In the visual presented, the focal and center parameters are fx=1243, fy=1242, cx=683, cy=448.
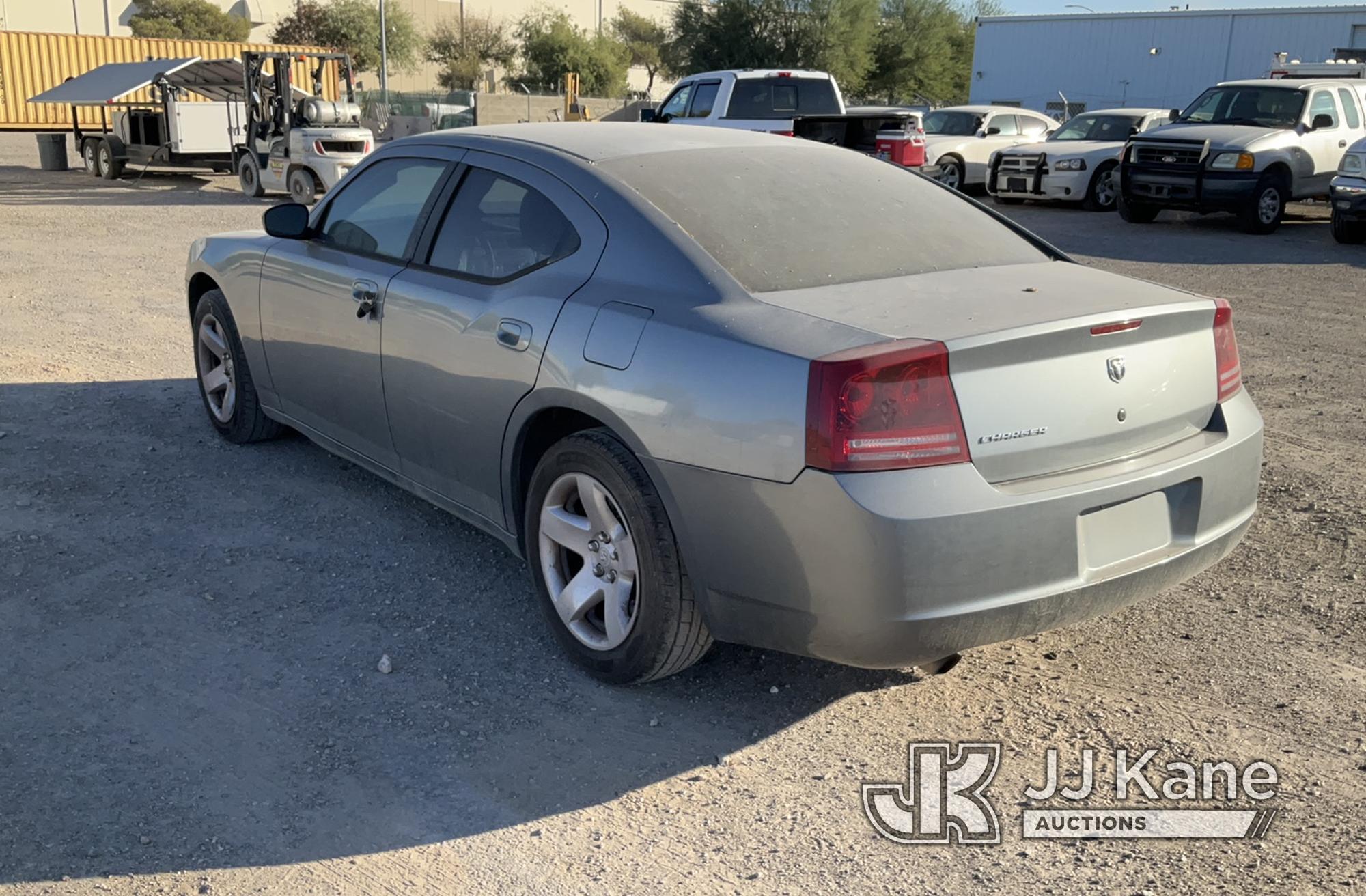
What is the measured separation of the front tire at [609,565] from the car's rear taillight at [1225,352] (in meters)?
1.69

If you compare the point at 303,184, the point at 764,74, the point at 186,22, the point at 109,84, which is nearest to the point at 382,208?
the point at 764,74

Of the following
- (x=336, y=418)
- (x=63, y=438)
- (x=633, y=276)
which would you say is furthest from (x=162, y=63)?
(x=633, y=276)

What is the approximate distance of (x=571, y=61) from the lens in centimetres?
6919

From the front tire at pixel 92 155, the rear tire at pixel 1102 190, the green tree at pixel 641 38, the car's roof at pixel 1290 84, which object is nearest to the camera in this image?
the car's roof at pixel 1290 84

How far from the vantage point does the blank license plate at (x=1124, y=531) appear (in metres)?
3.21

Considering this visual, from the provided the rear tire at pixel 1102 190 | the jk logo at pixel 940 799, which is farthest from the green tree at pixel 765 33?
the jk logo at pixel 940 799

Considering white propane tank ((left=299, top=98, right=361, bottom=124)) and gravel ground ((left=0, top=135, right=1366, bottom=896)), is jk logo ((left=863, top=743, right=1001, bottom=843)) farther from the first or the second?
white propane tank ((left=299, top=98, right=361, bottom=124))

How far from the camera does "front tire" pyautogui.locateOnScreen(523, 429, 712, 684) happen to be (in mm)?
3424

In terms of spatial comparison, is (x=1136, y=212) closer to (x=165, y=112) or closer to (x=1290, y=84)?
(x=1290, y=84)

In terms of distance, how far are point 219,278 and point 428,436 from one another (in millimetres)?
2042

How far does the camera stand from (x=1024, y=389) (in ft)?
10.3

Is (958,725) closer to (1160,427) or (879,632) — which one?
(879,632)

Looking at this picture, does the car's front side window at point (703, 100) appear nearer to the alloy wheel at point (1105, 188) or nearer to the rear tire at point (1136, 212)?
the rear tire at point (1136, 212)

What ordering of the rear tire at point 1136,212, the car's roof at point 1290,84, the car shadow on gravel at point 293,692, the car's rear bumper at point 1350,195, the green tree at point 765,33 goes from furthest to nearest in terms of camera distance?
the green tree at point 765,33
the rear tire at point 1136,212
the car's roof at point 1290,84
the car's rear bumper at point 1350,195
the car shadow on gravel at point 293,692
